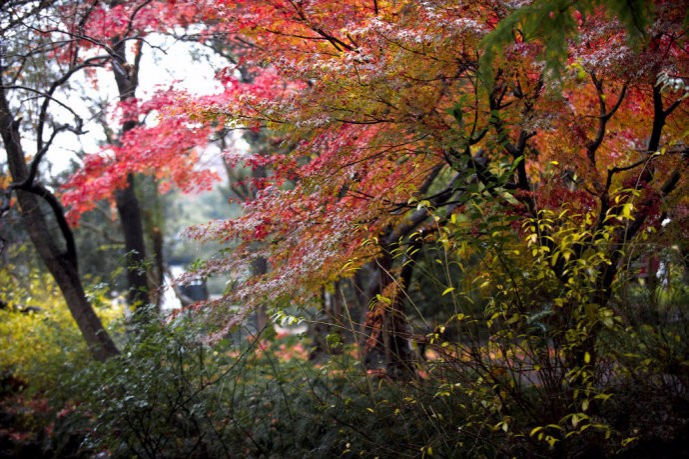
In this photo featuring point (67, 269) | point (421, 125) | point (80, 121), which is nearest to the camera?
point (421, 125)

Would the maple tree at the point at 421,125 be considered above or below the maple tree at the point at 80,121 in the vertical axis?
below

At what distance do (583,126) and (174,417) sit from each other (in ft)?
13.6

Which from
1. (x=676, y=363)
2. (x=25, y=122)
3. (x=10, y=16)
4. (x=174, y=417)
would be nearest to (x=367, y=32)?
(x=676, y=363)

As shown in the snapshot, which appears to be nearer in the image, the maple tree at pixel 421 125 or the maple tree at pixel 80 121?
the maple tree at pixel 421 125

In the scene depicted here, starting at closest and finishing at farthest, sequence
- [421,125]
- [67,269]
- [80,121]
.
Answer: [421,125]
[80,121]
[67,269]

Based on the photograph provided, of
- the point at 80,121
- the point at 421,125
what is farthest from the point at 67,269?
the point at 421,125

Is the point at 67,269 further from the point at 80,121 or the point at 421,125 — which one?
the point at 421,125

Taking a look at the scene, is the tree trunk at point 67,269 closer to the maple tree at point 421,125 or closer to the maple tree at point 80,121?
the maple tree at point 80,121

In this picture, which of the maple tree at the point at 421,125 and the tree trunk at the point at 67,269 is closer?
the maple tree at the point at 421,125

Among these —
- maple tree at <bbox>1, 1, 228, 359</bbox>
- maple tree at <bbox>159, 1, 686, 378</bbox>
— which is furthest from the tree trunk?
maple tree at <bbox>159, 1, 686, 378</bbox>

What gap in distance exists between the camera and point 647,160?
3754mm

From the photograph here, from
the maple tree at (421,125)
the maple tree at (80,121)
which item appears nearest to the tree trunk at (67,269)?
the maple tree at (80,121)

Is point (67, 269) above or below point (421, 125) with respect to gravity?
above

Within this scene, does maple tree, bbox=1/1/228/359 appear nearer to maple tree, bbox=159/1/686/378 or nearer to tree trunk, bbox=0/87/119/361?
tree trunk, bbox=0/87/119/361
